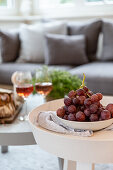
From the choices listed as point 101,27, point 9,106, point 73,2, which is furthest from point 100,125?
point 73,2

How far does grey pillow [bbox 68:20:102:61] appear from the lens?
3404 mm

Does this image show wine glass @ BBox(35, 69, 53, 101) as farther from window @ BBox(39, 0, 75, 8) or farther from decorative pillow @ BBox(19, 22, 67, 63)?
window @ BBox(39, 0, 75, 8)

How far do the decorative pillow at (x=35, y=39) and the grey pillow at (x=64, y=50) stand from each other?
0.17m

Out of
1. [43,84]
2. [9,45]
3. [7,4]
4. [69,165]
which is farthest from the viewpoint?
[7,4]

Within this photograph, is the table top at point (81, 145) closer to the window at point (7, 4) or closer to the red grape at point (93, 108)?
the red grape at point (93, 108)

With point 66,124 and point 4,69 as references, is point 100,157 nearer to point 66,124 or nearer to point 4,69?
point 66,124

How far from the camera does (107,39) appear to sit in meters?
3.33

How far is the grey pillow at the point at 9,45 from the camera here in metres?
3.44

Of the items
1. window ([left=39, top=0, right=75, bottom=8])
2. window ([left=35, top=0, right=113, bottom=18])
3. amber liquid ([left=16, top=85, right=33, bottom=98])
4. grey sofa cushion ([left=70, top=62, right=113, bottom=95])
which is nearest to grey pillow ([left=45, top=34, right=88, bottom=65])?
grey sofa cushion ([left=70, top=62, right=113, bottom=95])

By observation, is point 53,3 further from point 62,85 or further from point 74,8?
point 62,85

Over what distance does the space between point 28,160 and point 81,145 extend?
45.4 inches

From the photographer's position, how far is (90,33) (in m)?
3.41

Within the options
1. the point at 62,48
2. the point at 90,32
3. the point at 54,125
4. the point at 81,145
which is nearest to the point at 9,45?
the point at 62,48

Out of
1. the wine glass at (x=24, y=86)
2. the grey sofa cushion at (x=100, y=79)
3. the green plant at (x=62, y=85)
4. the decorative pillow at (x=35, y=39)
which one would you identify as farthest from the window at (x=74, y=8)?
the wine glass at (x=24, y=86)
